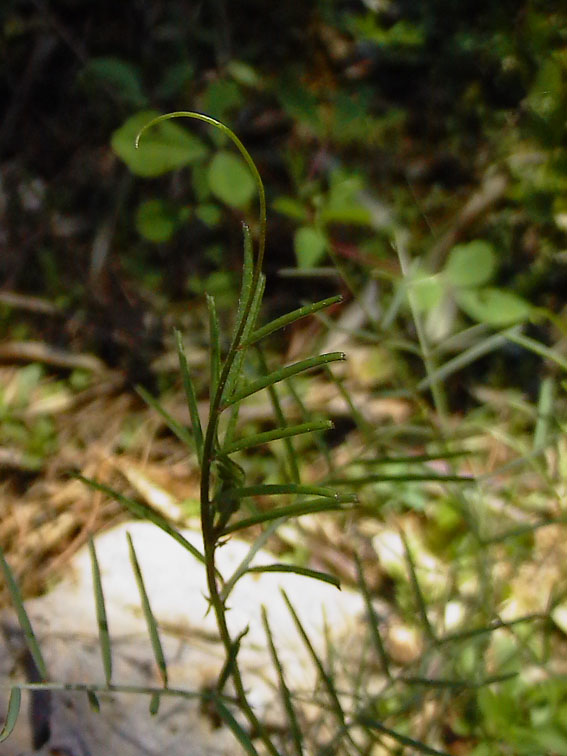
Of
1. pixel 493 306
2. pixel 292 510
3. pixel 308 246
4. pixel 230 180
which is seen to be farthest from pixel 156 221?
pixel 292 510

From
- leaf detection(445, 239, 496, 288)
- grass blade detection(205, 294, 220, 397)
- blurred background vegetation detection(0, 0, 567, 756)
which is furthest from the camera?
leaf detection(445, 239, 496, 288)

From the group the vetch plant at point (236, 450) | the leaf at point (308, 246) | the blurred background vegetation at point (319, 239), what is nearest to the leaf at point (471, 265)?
the blurred background vegetation at point (319, 239)

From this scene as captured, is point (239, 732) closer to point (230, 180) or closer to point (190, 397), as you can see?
point (190, 397)

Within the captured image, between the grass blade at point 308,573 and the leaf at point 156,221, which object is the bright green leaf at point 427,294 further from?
the grass blade at point 308,573

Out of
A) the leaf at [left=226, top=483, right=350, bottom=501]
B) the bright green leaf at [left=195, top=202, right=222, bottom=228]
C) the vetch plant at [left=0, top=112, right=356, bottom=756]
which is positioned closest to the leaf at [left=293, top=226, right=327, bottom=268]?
the bright green leaf at [left=195, top=202, right=222, bottom=228]

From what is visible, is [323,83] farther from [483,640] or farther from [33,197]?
[483,640]

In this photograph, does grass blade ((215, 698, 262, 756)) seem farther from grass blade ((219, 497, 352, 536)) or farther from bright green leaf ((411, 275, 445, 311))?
bright green leaf ((411, 275, 445, 311))
